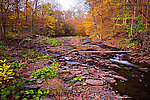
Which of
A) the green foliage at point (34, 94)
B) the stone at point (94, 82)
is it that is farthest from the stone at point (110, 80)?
the green foliage at point (34, 94)

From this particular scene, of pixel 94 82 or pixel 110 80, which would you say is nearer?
pixel 94 82

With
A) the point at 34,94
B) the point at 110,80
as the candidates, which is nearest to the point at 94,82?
the point at 110,80

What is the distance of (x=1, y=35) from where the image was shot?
720 centimetres

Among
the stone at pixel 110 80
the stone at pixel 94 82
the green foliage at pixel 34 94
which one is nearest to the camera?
the green foliage at pixel 34 94

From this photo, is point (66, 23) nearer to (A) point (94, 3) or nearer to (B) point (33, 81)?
(A) point (94, 3)

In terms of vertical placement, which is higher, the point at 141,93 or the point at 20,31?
the point at 20,31

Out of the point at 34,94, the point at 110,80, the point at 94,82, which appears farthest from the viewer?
the point at 110,80

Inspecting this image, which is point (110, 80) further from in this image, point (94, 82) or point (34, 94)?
point (34, 94)

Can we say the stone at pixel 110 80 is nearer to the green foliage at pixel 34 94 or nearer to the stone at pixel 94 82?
the stone at pixel 94 82

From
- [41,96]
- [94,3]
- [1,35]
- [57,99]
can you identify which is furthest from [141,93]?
[94,3]

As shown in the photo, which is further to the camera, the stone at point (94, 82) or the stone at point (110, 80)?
the stone at point (110, 80)

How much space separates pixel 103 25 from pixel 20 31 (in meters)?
11.0

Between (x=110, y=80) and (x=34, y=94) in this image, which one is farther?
(x=110, y=80)

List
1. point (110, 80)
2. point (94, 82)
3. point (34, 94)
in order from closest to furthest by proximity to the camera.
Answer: point (34, 94)
point (94, 82)
point (110, 80)
